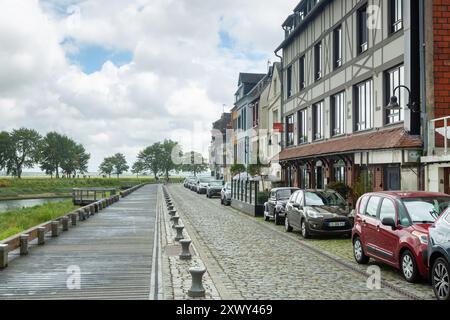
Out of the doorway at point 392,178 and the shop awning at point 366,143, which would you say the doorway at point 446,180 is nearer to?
the shop awning at point 366,143

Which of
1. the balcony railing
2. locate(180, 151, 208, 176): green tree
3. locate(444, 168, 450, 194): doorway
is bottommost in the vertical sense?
locate(444, 168, 450, 194): doorway

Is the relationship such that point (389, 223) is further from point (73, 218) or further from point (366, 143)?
point (73, 218)

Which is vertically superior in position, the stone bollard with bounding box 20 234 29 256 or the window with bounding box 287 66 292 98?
the window with bounding box 287 66 292 98

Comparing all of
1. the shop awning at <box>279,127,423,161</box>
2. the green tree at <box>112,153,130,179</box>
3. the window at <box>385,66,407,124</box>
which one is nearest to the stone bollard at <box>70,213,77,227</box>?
the shop awning at <box>279,127,423,161</box>

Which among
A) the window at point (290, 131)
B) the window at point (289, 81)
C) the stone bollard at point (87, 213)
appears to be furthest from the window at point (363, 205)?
Result: the window at point (289, 81)

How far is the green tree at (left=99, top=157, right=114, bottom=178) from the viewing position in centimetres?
16162

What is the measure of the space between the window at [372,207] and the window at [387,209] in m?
0.22

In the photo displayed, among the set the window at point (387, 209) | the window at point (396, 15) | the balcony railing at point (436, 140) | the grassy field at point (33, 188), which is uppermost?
the window at point (396, 15)

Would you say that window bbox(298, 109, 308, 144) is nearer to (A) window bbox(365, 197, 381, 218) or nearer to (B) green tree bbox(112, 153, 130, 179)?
(A) window bbox(365, 197, 381, 218)

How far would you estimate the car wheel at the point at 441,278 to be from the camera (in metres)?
7.55

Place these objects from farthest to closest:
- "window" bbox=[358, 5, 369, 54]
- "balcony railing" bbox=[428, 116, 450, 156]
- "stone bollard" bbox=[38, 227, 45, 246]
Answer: "window" bbox=[358, 5, 369, 54], "balcony railing" bbox=[428, 116, 450, 156], "stone bollard" bbox=[38, 227, 45, 246]

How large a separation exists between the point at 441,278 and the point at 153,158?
137 meters

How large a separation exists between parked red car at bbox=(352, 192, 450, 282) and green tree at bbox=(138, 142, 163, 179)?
12992 centimetres
